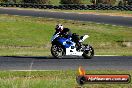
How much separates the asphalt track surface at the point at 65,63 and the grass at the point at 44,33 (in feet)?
35.0

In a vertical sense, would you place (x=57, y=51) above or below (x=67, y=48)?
below

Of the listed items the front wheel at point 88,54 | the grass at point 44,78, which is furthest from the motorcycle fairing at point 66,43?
the grass at point 44,78

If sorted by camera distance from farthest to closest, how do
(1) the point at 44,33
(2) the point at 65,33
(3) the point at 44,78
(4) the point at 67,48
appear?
(1) the point at 44,33, (4) the point at 67,48, (2) the point at 65,33, (3) the point at 44,78

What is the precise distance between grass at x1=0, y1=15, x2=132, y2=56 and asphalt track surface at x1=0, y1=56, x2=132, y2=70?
1068cm

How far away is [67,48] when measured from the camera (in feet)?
61.8

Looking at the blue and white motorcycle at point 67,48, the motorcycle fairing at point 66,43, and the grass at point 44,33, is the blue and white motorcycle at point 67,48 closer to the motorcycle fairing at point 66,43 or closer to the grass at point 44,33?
the motorcycle fairing at point 66,43

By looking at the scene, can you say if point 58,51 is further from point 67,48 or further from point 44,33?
point 44,33

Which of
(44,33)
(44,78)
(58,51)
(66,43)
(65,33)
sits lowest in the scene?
(44,33)

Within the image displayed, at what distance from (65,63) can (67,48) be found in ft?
5.86

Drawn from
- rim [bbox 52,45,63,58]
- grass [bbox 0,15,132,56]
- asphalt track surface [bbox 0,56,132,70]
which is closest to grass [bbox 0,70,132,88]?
asphalt track surface [bbox 0,56,132,70]

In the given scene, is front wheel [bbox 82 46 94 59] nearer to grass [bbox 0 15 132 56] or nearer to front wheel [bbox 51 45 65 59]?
front wheel [bbox 51 45 65 59]

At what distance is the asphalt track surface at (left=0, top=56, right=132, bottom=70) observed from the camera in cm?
1591

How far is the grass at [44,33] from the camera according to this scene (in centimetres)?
3172

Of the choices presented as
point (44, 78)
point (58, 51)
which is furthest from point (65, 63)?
point (44, 78)
